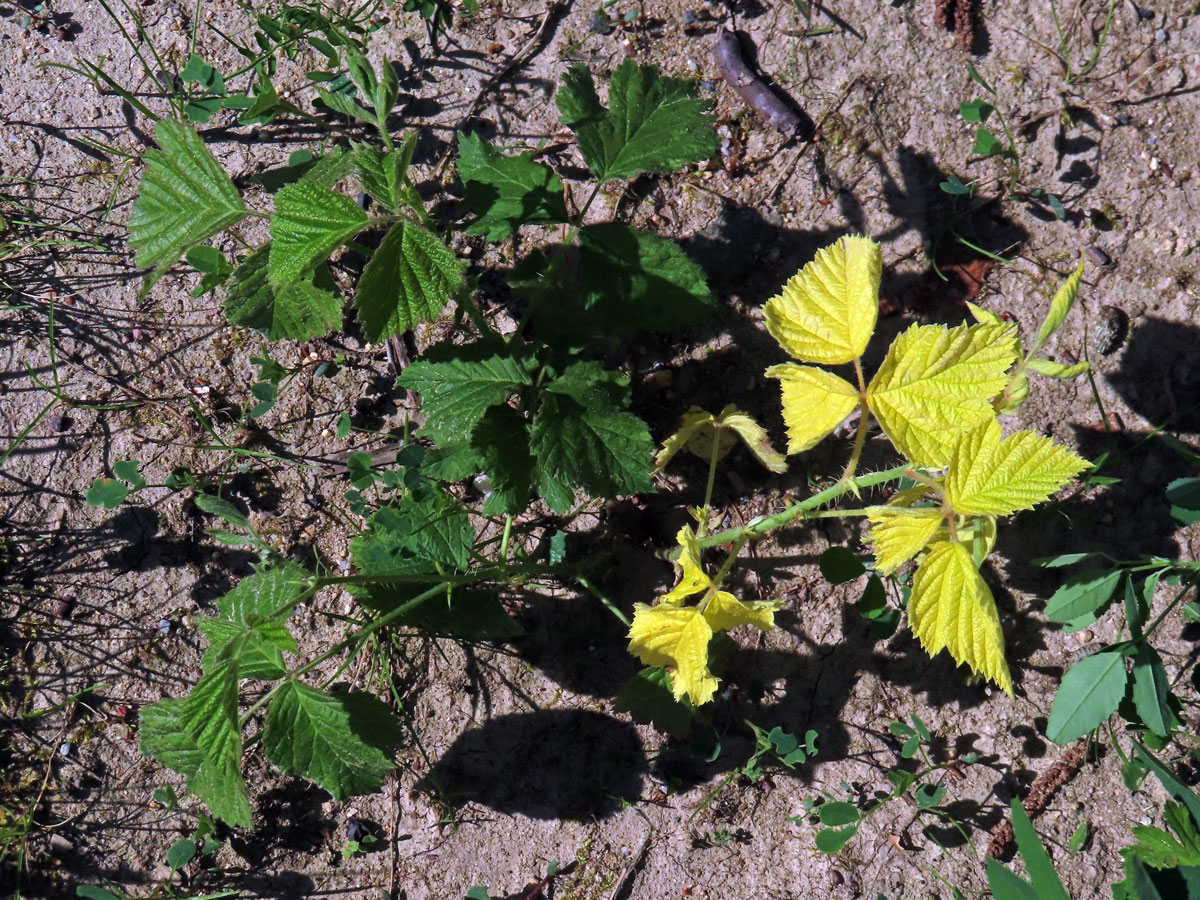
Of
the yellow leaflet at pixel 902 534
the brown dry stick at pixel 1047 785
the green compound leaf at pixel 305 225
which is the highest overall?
the green compound leaf at pixel 305 225

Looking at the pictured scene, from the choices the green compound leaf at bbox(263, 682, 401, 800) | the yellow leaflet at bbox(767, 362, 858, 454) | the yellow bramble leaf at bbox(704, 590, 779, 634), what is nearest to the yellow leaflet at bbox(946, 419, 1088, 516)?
the yellow leaflet at bbox(767, 362, 858, 454)

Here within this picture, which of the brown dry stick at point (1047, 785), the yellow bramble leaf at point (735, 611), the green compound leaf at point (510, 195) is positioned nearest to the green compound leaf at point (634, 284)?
the green compound leaf at point (510, 195)

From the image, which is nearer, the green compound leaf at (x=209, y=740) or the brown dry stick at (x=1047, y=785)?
the green compound leaf at (x=209, y=740)

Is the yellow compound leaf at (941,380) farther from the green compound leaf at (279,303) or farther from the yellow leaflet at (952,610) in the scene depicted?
the green compound leaf at (279,303)

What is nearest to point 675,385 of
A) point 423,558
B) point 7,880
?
point 423,558

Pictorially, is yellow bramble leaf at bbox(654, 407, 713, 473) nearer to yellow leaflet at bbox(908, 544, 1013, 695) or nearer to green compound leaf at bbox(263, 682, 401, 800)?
yellow leaflet at bbox(908, 544, 1013, 695)

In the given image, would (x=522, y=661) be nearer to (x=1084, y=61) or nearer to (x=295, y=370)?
(x=295, y=370)
